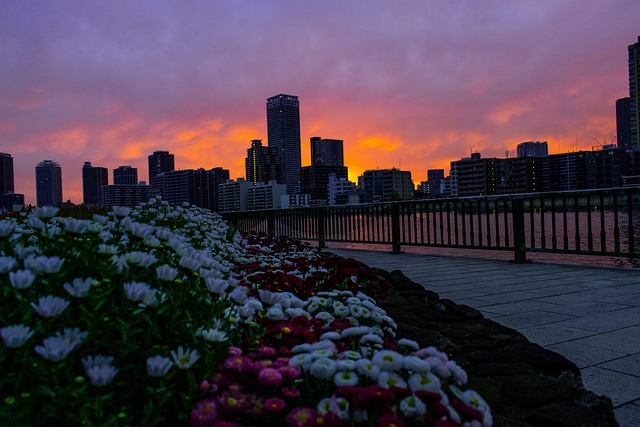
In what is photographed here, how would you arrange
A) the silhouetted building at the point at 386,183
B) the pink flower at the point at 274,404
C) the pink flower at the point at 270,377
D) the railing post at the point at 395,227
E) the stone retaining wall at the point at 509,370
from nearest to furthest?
the pink flower at the point at 274,404, the pink flower at the point at 270,377, the stone retaining wall at the point at 509,370, the railing post at the point at 395,227, the silhouetted building at the point at 386,183

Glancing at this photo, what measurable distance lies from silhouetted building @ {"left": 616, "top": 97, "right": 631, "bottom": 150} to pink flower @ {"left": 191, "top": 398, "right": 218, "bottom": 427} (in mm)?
181802

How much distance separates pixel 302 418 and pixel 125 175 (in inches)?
3082

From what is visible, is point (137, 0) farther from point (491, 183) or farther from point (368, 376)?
point (491, 183)

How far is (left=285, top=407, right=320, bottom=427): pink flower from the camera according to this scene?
129 centimetres

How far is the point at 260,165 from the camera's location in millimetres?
173250

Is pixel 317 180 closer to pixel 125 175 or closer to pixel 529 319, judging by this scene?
pixel 125 175

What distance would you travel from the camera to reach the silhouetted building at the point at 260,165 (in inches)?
6718

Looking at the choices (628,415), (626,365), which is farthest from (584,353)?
(628,415)

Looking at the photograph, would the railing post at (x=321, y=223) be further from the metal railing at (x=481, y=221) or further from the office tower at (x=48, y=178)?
the office tower at (x=48, y=178)

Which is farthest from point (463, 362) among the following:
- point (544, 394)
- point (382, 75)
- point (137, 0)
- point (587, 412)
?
point (382, 75)

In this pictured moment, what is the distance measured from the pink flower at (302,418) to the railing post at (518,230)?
714 centimetres

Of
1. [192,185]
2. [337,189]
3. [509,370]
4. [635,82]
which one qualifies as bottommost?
[509,370]

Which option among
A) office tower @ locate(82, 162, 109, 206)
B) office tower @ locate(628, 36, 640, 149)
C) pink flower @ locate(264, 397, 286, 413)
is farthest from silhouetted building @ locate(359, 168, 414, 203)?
pink flower @ locate(264, 397, 286, 413)

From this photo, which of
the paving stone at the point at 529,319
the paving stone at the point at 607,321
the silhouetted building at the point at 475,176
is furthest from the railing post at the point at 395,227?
the silhouetted building at the point at 475,176
